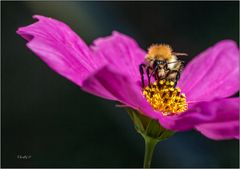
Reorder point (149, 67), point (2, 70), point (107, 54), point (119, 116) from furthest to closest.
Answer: point (119, 116) → point (2, 70) → point (149, 67) → point (107, 54)

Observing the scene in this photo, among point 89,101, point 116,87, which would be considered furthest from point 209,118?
point 89,101

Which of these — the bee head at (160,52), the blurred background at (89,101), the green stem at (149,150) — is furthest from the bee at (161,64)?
the blurred background at (89,101)

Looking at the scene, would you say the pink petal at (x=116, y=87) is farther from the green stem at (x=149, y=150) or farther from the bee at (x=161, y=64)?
the bee at (x=161, y=64)

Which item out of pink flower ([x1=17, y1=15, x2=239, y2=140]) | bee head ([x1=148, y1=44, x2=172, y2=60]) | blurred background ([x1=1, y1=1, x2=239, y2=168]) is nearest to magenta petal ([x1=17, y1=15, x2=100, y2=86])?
pink flower ([x1=17, y1=15, x2=239, y2=140])

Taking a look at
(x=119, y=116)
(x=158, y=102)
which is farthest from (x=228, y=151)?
(x=158, y=102)

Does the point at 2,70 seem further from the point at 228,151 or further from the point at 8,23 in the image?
the point at 228,151
